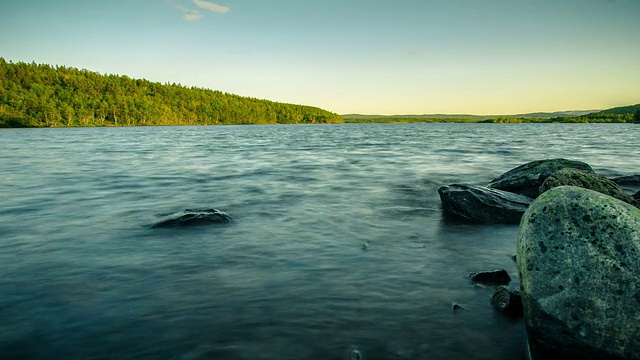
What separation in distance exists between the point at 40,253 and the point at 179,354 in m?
5.02

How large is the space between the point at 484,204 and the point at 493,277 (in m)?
3.89

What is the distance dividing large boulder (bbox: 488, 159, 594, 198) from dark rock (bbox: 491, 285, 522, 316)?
6966 millimetres

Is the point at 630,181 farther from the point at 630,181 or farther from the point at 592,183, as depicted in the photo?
the point at 592,183

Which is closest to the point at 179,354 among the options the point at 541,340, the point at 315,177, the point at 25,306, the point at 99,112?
the point at 25,306

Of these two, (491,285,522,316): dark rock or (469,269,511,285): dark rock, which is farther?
(469,269,511,285): dark rock

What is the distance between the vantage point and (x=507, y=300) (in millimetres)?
5180

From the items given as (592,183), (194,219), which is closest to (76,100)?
(194,219)

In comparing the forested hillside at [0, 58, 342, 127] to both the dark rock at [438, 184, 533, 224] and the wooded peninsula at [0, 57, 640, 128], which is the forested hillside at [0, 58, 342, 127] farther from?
the dark rock at [438, 184, 533, 224]

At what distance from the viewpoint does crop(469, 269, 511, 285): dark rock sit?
20.0ft

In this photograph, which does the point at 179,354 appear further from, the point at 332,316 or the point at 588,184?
the point at 588,184

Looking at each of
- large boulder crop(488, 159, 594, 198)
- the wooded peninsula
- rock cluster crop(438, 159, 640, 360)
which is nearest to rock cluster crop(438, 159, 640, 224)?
large boulder crop(488, 159, 594, 198)

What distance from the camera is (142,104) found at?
158500mm

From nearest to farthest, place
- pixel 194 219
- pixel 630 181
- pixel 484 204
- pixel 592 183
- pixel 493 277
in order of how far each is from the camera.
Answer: pixel 493 277 < pixel 592 183 < pixel 194 219 < pixel 484 204 < pixel 630 181

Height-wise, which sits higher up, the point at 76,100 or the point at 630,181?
the point at 76,100
